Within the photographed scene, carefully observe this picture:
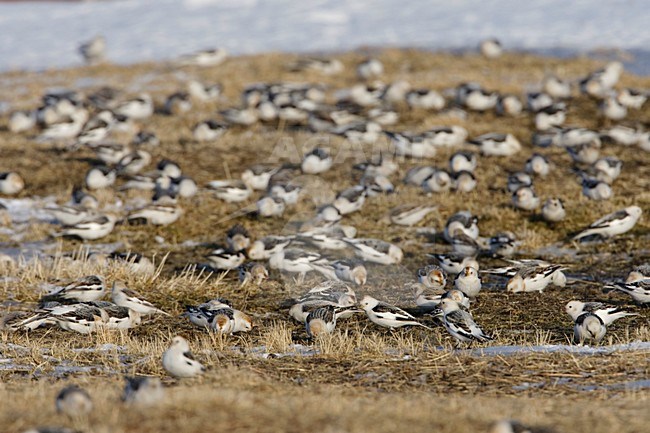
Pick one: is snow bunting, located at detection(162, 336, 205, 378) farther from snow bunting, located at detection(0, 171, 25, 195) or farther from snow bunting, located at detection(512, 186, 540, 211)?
snow bunting, located at detection(0, 171, 25, 195)

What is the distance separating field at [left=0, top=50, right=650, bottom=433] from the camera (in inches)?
302

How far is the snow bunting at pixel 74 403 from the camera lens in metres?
7.41

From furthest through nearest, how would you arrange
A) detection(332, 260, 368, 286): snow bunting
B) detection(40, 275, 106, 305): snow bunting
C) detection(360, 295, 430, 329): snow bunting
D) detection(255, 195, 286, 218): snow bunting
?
detection(255, 195, 286, 218): snow bunting < detection(332, 260, 368, 286): snow bunting < detection(40, 275, 106, 305): snow bunting < detection(360, 295, 430, 329): snow bunting

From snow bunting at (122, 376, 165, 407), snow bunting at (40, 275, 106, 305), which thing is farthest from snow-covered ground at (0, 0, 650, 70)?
snow bunting at (122, 376, 165, 407)

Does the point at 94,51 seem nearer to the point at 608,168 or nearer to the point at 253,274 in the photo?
the point at 608,168

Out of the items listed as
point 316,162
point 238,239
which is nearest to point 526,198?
point 316,162

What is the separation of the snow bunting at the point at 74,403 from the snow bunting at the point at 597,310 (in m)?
6.79

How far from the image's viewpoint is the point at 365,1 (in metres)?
50.6

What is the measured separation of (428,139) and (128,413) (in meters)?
14.8

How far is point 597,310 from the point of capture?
11633 mm

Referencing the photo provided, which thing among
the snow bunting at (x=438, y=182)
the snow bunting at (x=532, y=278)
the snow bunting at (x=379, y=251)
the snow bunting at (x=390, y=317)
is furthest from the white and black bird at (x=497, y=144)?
the snow bunting at (x=390, y=317)

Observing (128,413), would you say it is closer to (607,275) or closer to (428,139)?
(607,275)

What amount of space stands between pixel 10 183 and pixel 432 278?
10157 mm

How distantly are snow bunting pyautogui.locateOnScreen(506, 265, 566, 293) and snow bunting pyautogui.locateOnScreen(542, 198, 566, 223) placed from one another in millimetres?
3316
